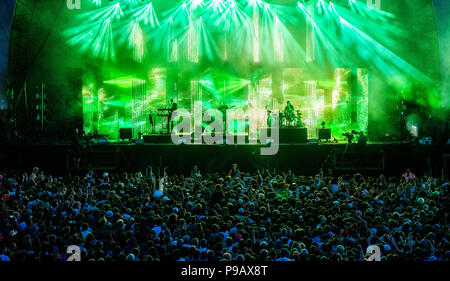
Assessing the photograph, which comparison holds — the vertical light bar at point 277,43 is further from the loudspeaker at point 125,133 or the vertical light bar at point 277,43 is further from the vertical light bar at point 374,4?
the loudspeaker at point 125,133

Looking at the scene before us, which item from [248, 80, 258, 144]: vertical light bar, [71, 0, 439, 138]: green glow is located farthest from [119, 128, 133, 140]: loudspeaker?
[248, 80, 258, 144]: vertical light bar

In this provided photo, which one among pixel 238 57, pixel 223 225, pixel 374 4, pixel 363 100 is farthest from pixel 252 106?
pixel 223 225

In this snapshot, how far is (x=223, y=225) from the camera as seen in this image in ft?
20.6

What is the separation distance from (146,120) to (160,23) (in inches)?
186

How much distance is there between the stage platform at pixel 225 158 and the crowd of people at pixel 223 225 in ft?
17.2

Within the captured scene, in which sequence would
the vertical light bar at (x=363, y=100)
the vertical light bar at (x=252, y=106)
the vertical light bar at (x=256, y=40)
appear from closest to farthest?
the vertical light bar at (x=363, y=100) < the vertical light bar at (x=256, y=40) < the vertical light bar at (x=252, y=106)

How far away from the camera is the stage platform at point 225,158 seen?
14.7 m

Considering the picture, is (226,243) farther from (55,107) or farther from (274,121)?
(55,107)

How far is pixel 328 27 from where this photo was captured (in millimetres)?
19031

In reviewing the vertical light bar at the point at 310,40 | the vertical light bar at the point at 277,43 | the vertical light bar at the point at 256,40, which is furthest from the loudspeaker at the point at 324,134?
the vertical light bar at the point at 256,40

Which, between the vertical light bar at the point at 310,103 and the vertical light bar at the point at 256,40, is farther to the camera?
the vertical light bar at the point at 310,103

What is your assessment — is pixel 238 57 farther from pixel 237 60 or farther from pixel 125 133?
pixel 125 133
